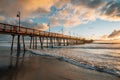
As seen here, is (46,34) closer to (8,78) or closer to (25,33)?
(25,33)

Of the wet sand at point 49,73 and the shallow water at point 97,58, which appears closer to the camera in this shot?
the wet sand at point 49,73

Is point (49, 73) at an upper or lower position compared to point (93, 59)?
lower

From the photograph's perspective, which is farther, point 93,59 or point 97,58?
point 97,58

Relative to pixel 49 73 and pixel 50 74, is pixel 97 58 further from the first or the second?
pixel 50 74

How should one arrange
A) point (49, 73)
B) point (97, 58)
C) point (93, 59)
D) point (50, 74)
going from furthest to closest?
point (97, 58) → point (93, 59) → point (49, 73) → point (50, 74)

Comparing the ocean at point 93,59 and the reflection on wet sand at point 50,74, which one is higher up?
the ocean at point 93,59

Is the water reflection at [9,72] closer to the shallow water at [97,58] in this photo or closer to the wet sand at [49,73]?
the wet sand at [49,73]

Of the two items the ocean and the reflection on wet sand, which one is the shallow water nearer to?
the ocean

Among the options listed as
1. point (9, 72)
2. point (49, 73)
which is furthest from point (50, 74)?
point (9, 72)

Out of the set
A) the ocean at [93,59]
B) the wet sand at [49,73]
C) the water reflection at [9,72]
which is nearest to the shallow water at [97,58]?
the ocean at [93,59]

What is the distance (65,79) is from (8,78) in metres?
2.82

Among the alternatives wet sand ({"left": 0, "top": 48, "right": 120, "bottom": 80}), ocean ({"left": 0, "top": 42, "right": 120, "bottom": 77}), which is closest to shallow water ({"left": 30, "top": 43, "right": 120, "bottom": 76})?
ocean ({"left": 0, "top": 42, "right": 120, "bottom": 77})

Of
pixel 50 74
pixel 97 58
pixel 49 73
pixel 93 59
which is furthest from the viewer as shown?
pixel 97 58

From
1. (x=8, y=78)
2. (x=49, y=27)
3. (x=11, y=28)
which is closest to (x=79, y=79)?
(x=8, y=78)
